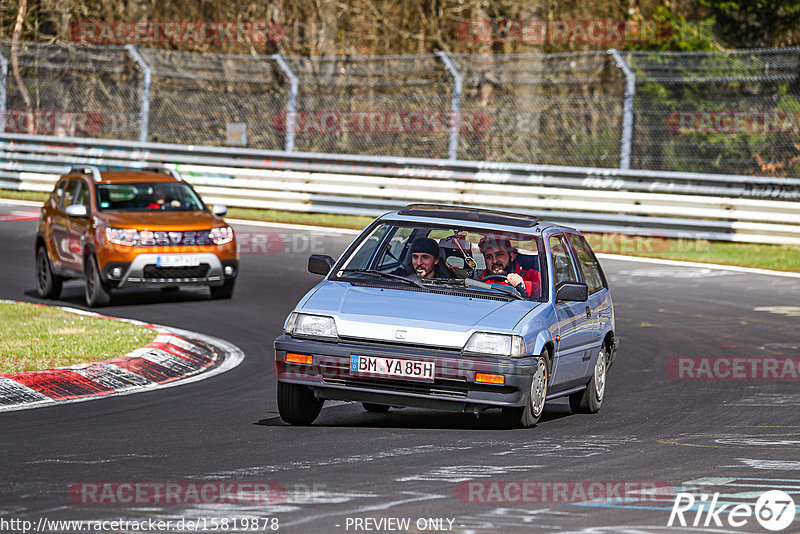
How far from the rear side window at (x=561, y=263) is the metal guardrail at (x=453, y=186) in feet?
40.7

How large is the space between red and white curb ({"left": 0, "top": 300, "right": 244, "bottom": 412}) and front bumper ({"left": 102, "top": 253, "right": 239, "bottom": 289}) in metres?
2.80

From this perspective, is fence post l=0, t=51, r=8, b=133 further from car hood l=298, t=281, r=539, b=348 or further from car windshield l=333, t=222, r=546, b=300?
car hood l=298, t=281, r=539, b=348

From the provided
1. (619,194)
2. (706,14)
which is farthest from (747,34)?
(619,194)

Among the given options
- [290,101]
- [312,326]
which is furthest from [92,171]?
[312,326]

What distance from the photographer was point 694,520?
245 inches

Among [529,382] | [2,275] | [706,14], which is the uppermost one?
[706,14]

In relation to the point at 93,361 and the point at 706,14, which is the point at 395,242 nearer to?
the point at 93,361

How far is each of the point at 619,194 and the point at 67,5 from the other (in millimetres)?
21649

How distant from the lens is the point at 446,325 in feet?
28.1

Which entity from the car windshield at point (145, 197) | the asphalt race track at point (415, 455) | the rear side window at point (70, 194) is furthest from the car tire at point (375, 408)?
the rear side window at point (70, 194)

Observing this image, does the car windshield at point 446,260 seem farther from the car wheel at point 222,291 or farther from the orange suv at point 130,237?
the car wheel at point 222,291

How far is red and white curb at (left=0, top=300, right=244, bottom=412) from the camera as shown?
9.98m

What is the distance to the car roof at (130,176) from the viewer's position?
17062mm

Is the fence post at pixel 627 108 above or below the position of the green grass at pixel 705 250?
above
